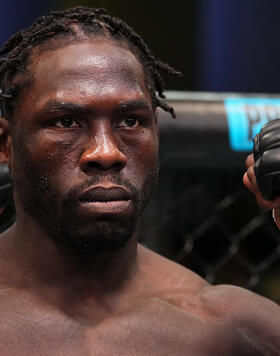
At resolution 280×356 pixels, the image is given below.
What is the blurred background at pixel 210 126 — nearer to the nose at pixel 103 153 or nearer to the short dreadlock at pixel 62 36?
the short dreadlock at pixel 62 36

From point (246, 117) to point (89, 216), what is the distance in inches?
27.7

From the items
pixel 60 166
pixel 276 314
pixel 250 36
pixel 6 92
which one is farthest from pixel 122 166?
pixel 250 36

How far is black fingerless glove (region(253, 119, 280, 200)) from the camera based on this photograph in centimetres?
116

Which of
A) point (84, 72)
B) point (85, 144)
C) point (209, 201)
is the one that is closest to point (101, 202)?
point (85, 144)

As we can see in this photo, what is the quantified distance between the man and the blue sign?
445 mm

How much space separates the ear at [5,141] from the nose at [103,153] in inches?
7.8

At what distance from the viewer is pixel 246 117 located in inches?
73.5

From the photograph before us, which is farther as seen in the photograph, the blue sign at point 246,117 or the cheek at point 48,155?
the blue sign at point 246,117

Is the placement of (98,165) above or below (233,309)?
above

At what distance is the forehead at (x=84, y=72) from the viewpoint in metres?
1.32

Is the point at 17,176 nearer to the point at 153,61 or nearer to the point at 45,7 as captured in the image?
the point at 153,61

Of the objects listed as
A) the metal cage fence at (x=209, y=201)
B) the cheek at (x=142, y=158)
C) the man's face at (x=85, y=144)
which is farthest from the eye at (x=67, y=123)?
the metal cage fence at (x=209, y=201)

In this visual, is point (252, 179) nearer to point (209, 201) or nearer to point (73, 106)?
point (73, 106)

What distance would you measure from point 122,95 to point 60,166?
16 centimetres
